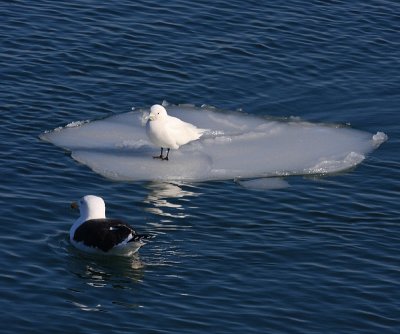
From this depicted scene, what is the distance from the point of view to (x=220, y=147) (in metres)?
20.0

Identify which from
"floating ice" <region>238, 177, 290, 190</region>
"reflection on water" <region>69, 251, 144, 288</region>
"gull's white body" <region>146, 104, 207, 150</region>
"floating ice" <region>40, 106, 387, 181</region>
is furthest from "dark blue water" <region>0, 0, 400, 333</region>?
"gull's white body" <region>146, 104, 207, 150</region>

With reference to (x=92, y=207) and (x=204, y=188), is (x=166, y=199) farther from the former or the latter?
(x=92, y=207)

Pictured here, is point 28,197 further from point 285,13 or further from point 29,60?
point 285,13

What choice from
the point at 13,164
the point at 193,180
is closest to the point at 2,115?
the point at 13,164

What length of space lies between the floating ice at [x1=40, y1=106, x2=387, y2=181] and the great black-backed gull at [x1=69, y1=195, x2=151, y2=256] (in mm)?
2201

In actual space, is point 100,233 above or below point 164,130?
below

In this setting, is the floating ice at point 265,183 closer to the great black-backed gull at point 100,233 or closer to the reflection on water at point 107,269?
the great black-backed gull at point 100,233

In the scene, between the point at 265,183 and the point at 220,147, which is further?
the point at 220,147

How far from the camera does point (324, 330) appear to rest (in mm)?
14773

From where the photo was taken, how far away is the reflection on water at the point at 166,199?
1769 centimetres

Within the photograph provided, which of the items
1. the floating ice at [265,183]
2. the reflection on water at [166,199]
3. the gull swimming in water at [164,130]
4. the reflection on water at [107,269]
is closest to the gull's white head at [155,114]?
the gull swimming in water at [164,130]

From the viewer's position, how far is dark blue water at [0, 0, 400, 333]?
15.1 metres

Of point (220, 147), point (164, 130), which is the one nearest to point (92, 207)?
point (164, 130)

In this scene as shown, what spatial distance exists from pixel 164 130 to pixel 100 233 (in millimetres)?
3478
